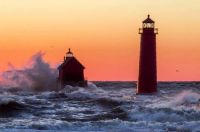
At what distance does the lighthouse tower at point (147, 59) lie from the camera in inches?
1212

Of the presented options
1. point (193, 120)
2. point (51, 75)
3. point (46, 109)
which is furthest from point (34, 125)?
point (51, 75)

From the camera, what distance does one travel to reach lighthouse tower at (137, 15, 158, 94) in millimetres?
30797

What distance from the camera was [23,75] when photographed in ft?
159

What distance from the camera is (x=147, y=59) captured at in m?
31.0

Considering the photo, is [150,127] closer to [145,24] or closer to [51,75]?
[145,24]

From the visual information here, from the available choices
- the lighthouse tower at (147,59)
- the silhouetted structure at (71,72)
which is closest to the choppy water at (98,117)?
the lighthouse tower at (147,59)

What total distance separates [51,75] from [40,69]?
137 centimetres

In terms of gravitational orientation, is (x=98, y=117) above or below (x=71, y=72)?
below

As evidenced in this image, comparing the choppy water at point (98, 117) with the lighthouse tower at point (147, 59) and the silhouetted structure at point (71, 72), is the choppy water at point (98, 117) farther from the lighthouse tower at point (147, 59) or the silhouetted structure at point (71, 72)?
the silhouetted structure at point (71, 72)

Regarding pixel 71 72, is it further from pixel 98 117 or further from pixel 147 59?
pixel 98 117

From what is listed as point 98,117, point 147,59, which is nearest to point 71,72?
point 147,59

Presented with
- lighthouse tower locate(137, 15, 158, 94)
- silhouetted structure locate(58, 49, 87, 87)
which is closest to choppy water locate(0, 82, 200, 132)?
lighthouse tower locate(137, 15, 158, 94)

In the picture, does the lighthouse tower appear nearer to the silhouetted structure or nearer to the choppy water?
the choppy water

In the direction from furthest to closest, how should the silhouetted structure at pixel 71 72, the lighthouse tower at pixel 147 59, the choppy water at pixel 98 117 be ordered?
the silhouetted structure at pixel 71 72 < the lighthouse tower at pixel 147 59 < the choppy water at pixel 98 117
